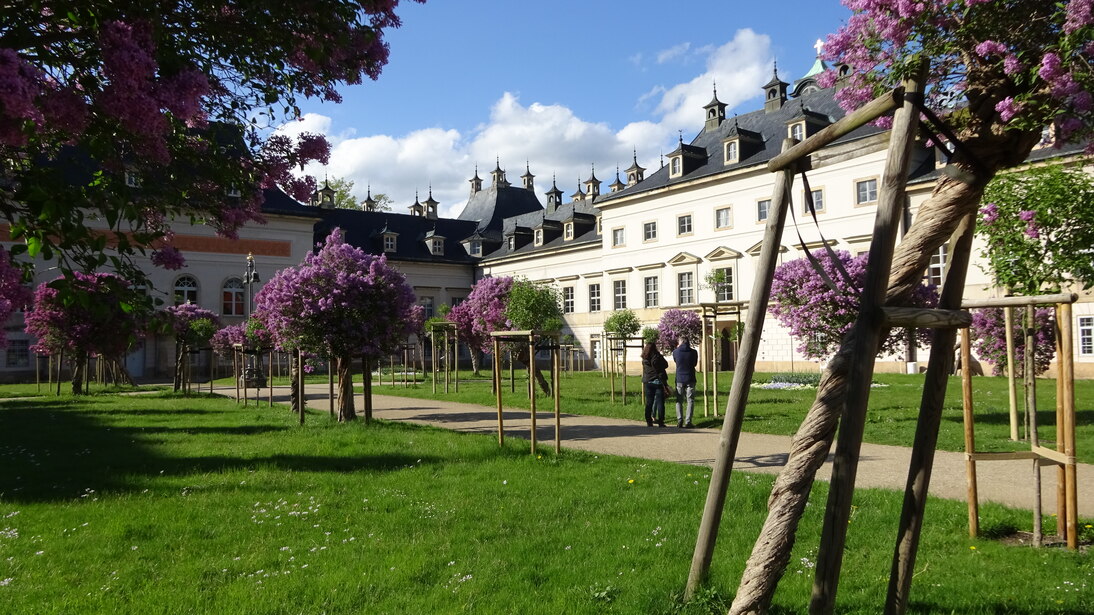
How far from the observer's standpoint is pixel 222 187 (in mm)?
6035

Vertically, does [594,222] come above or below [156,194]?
above

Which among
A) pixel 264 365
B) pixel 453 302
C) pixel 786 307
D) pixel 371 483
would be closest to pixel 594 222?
pixel 453 302

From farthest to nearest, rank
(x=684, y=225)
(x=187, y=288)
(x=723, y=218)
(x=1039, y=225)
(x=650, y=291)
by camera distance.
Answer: (x=650, y=291) → (x=187, y=288) → (x=684, y=225) → (x=723, y=218) → (x=1039, y=225)

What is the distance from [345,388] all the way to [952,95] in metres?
11.9

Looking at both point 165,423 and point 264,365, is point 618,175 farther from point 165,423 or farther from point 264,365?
point 165,423

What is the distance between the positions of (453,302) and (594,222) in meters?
12.0

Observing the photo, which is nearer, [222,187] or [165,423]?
[222,187]

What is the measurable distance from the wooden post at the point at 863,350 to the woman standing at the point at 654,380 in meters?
10.3

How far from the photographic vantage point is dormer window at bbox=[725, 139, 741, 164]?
38062mm

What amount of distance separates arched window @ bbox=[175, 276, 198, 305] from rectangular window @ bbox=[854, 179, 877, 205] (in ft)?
112

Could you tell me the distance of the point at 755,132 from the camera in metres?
39.4

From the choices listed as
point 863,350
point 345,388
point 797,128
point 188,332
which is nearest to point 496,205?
point 797,128

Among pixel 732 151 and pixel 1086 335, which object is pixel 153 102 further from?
pixel 732 151

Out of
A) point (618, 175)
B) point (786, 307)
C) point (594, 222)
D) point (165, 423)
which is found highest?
point (618, 175)
